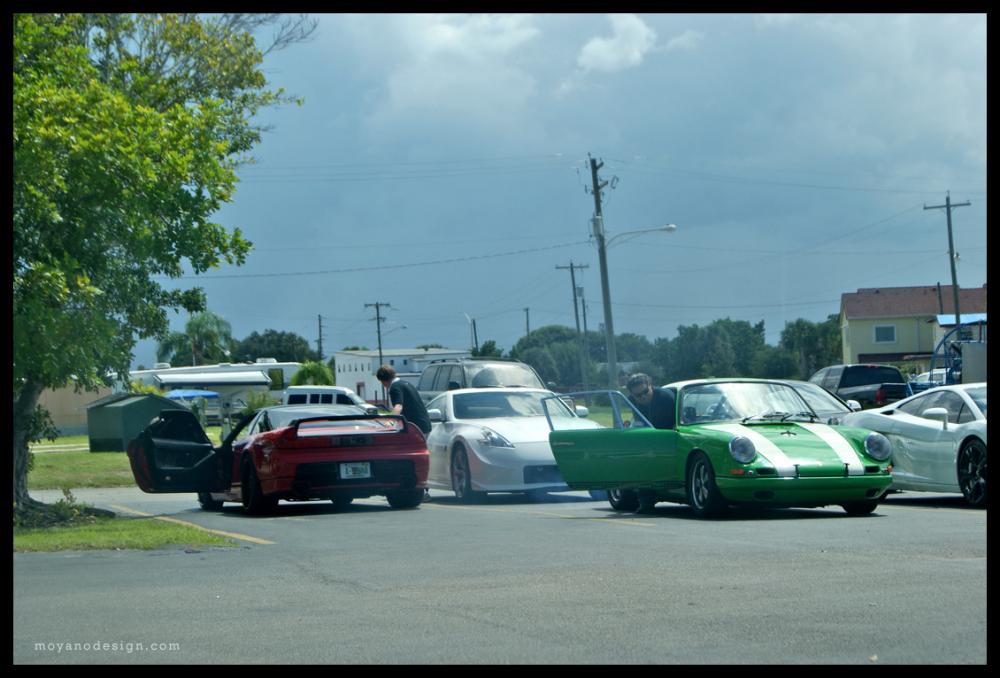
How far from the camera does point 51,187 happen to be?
13.4m

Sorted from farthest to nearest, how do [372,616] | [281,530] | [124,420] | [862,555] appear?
[124,420] < [281,530] < [862,555] < [372,616]

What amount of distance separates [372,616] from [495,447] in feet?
28.6

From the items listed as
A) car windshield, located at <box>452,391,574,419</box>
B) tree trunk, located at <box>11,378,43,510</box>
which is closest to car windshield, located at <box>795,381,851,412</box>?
car windshield, located at <box>452,391,574,419</box>

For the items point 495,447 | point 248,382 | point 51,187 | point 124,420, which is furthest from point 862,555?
point 248,382

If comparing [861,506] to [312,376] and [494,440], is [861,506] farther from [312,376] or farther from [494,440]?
[312,376]

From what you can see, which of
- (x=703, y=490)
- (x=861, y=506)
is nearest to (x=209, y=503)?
(x=703, y=490)

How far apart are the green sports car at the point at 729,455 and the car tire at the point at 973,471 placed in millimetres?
1006

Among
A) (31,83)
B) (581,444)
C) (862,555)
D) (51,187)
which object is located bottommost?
(862,555)

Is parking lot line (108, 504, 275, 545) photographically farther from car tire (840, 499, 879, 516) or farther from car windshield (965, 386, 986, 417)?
car windshield (965, 386, 986, 417)

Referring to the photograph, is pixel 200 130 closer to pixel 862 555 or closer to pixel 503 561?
pixel 503 561

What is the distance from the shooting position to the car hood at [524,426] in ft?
52.7

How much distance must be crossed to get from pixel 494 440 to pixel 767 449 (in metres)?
4.54

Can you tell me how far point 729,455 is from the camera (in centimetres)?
1212

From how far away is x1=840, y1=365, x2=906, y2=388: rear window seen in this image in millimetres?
34438
